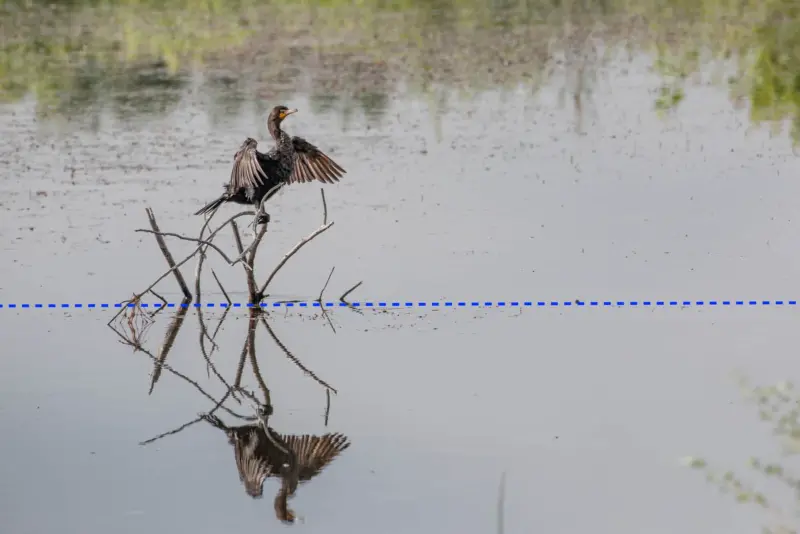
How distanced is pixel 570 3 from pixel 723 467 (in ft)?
54.5

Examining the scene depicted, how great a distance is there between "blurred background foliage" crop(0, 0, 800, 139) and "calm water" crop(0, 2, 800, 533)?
2.74ft

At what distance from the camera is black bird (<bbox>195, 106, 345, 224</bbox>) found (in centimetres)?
972

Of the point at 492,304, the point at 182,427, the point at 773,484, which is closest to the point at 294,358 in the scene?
the point at 182,427

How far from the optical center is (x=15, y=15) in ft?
78.1

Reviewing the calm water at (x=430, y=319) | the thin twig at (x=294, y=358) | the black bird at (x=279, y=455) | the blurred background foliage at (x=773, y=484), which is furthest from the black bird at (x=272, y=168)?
the blurred background foliage at (x=773, y=484)

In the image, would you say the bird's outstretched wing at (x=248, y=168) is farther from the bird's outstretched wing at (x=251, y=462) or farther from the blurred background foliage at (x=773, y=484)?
the blurred background foliage at (x=773, y=484)

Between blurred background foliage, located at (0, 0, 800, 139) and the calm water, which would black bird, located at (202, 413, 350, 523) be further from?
blurred background foliage, located at (0, 0, 800, 139)

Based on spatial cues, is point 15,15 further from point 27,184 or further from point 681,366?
point 681,366

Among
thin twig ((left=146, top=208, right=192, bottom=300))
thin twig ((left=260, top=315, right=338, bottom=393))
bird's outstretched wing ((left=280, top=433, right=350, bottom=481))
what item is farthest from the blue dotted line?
bird's outstretched wing ((left=280, top=433, right=350, bottom=481))

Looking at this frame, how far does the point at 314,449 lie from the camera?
7.82m

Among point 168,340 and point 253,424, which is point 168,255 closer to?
point 168,340

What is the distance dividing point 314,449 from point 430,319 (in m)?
2.33

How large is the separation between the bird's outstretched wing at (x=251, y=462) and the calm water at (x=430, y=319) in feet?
0.28

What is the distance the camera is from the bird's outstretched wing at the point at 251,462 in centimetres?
735
